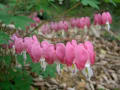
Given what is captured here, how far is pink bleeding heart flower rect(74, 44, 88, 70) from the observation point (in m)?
1.31

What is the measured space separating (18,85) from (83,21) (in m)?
1.29

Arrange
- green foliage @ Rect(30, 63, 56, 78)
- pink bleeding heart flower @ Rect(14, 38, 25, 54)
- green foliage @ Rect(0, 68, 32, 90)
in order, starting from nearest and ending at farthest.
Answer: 1. pink bleeding heart flower @ Rect(14, 38, 25, 54)
2. green foliage @ Rect(0, 68, 32, 90)
3. green foliage @ Rect(30, 63, 56, 78)

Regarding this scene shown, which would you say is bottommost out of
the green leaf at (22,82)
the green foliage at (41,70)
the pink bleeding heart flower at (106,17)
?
the green leaf at (22,82)

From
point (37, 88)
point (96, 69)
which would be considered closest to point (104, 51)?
point (96, 69)

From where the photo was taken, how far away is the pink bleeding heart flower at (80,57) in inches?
51.5

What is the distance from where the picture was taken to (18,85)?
2.19 metres

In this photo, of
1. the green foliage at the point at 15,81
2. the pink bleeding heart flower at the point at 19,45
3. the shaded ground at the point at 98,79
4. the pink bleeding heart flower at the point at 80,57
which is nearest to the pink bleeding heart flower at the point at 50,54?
the pink bleeding heart flower at the point at 80,57

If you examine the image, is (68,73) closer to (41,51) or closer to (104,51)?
(104,51)

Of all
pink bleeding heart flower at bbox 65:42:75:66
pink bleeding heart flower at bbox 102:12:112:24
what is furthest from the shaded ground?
pink bleeding heart flower at bbox 65:42:75:66

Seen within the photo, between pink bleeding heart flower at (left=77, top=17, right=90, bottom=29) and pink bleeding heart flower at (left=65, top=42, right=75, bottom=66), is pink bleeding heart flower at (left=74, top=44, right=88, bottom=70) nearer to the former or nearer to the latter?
pink bleeding heart flower at (left=65, top=42, right=75, bottom=66)

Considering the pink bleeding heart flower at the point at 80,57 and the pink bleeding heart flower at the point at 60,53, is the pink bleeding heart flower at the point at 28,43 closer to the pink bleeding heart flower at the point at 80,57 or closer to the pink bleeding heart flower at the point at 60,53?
the pink bleeding heart flower at the point at 60,53

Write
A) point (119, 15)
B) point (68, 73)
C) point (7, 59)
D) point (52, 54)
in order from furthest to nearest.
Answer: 1. point (119, 15)
2. point (68, 73)
3. point (7, 59)
4. point (52, 54)

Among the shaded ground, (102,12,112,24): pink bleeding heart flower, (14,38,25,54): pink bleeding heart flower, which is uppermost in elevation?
(102,12,112,24): pink bleeding heart flower

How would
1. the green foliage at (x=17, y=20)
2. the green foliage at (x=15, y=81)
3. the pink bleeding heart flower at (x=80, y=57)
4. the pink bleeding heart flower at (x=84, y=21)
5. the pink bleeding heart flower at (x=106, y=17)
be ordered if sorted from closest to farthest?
1. the pink bleeding heart flower at (x=80, y=57)
2. the green foliage at (x=17, y=20)
3. the green foliage at (x=15, y=81)
4. the pink bleeding heart flower at (x=106, y=17)
5. the pink bleeding heart flower at (x=84, y=21)
